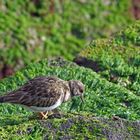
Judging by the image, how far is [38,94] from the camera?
27.9 feet

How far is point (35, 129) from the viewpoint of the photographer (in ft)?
25.8

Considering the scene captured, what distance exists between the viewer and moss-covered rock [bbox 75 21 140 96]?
1078 centimetres

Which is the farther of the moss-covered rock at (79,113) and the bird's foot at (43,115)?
the bird's foot at (43,115)

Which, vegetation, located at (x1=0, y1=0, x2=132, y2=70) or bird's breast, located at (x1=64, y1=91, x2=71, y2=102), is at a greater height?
bird's breast, located at (x1=64, y1=91, x2=71, y2=102)

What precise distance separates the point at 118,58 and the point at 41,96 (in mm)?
3021

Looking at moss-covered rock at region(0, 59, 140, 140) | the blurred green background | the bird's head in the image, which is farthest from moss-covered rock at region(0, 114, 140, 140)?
the blurred green background

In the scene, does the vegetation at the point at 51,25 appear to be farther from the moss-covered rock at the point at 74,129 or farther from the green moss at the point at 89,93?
the moss-covered rock at the point at 74,129

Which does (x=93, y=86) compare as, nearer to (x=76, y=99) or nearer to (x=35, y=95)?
(x=76, y=99)

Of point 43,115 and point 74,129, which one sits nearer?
point 74,129

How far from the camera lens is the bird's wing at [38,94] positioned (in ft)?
27.7

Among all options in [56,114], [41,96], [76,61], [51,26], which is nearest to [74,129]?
[56,114]

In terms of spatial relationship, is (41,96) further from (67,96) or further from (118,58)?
(118,58)

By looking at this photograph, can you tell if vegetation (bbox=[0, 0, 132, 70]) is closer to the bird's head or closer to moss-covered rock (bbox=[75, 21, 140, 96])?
moss-covered rock (bbox=[75, 21, 140, 96])

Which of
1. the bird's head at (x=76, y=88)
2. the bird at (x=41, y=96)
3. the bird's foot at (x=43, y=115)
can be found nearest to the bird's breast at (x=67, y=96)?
the bird at (x=41, y=96)
